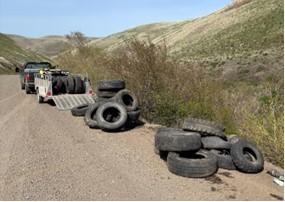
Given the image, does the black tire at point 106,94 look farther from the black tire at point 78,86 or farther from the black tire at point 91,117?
the black tire at point 78,86

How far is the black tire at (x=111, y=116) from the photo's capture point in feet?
39.2

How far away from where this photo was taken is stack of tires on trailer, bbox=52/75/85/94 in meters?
17.5

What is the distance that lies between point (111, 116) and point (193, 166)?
522cm

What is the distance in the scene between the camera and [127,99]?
45.9 feet

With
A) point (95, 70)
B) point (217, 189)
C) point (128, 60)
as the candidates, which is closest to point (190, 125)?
point (217, 189)

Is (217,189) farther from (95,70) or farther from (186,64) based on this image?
(95,70)

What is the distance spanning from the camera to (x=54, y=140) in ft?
35.9

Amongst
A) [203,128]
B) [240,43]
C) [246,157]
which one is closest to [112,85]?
[203,128]

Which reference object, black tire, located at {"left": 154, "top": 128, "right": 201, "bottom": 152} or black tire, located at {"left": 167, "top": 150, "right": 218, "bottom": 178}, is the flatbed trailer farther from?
black tire, located at {"left": 167, "top": 150, "right": 218, "bottom": 178}

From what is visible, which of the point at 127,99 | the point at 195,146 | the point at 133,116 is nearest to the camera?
the point at 195,146

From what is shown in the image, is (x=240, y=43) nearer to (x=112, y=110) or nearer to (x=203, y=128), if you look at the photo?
(x=112, y=110)

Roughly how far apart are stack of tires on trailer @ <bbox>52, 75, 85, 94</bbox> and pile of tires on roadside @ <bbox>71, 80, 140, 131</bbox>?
8.91 feet

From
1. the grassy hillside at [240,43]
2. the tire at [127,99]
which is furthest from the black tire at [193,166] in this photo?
the grassy hillside at [240,43]

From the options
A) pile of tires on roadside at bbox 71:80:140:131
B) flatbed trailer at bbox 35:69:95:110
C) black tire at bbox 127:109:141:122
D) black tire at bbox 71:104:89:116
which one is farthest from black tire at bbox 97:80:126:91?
flatbed trailer at bbox 35:69:95:110
